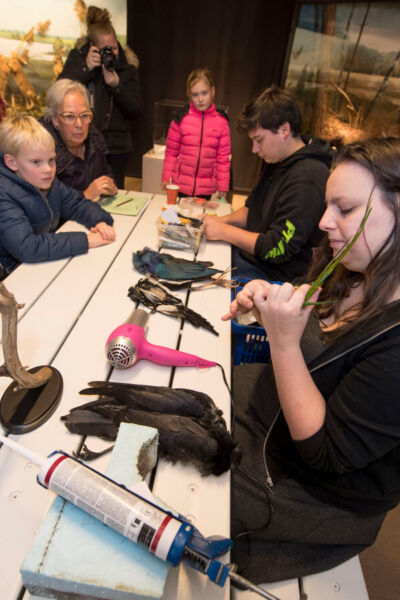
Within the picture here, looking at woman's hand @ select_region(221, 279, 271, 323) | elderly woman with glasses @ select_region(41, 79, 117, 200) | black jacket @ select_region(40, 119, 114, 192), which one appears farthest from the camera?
black jacket @ select_region(40, 119, 114, 192)

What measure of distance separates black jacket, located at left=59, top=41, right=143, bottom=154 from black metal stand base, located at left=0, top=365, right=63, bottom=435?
287 cm

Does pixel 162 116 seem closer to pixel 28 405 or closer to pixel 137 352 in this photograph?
pixel 137 352

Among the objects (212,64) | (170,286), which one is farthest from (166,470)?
(212,64)

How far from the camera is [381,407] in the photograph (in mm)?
724

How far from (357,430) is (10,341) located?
848 mm

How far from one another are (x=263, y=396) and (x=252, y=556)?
42cm

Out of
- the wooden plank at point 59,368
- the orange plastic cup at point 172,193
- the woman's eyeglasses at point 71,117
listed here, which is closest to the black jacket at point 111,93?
the woman's eyeglasses at point 71,117

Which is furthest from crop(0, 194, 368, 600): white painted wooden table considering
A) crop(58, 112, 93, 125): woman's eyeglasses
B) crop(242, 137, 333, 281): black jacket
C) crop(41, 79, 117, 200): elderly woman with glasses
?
crop(58, 112, 93, 125): woman's eyeglasses

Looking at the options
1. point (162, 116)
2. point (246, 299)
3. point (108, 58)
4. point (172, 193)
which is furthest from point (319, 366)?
point (162, 116)

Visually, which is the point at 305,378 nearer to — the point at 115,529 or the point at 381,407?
the point at 381,407

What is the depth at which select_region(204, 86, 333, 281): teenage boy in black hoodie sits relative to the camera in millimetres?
1709

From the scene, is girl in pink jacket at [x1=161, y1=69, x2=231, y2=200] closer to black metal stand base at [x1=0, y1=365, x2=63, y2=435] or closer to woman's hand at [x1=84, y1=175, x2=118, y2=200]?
woman's hand at [x1=84, y1=175, x2=118, y2=200]

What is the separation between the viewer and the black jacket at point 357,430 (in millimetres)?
727

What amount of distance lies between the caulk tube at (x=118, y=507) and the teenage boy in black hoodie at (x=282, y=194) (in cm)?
142
